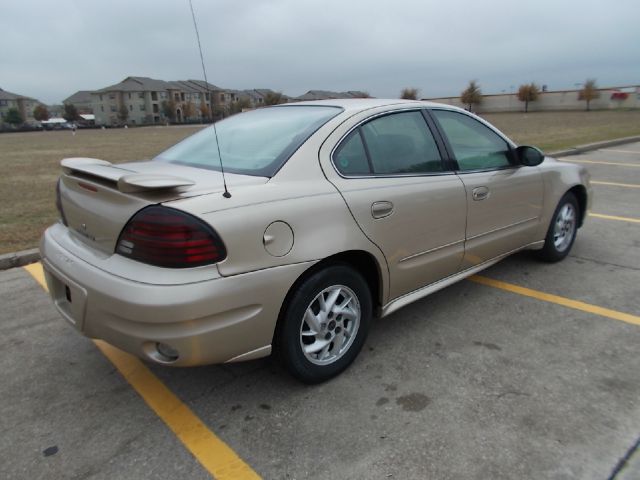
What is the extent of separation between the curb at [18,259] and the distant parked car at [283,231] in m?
2.28

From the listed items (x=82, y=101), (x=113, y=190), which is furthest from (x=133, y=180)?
(x=82, y=101)

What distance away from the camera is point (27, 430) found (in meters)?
2.46

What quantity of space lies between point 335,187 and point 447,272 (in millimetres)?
1194

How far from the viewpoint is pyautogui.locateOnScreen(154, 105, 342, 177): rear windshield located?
2.73 m

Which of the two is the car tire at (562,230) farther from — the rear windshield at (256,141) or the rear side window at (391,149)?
the rear windshield at (256,141)

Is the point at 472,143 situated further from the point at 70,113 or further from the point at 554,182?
the point at 70,113

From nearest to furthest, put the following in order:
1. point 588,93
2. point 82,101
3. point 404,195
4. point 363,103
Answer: point 404,195
point 363,103
point 588,93
point 82,101

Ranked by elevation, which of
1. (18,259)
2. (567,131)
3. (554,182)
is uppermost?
(554,182)

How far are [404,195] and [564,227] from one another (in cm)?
238

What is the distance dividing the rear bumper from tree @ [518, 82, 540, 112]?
65115 mm

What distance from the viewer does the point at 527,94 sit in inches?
2362

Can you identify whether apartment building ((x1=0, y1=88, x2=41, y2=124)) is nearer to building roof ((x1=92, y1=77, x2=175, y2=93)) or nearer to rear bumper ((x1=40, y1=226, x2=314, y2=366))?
building roof ((x1=92, y1=77, x2=175, y2=93))

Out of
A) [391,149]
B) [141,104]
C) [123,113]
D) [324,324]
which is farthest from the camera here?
[141,104]

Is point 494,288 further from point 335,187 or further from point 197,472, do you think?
point 197,472
